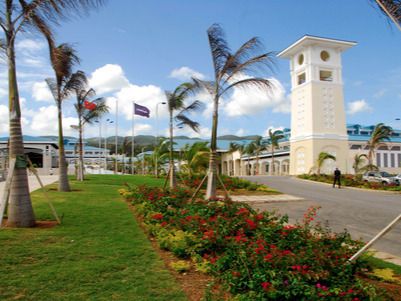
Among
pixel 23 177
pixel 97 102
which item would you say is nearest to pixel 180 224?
pixel 23 177

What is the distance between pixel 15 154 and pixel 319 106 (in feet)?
127

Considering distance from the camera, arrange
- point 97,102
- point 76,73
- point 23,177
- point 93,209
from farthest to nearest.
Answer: point 97,102 < point 76,73 < point 93,209 < point 23,177

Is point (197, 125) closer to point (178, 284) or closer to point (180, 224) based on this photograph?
point (180, 224)

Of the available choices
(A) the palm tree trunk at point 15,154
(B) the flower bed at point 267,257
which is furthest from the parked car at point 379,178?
(A) the palm tree trunk at point 15,154

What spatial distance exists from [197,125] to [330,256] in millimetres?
13640

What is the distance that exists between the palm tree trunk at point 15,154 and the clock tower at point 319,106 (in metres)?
36.5

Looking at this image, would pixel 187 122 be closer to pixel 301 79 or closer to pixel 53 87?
pixel 53 87

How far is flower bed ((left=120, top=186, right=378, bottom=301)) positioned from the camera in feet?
12.4

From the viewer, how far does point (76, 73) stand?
52.2ft

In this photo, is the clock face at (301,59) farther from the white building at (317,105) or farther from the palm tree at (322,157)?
the palm tree at (322,157)

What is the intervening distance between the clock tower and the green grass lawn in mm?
36428

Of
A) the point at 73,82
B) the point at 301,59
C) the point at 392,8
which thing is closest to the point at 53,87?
the point at 73,82

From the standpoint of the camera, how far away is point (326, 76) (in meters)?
43.8

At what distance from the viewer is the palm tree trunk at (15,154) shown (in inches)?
288
